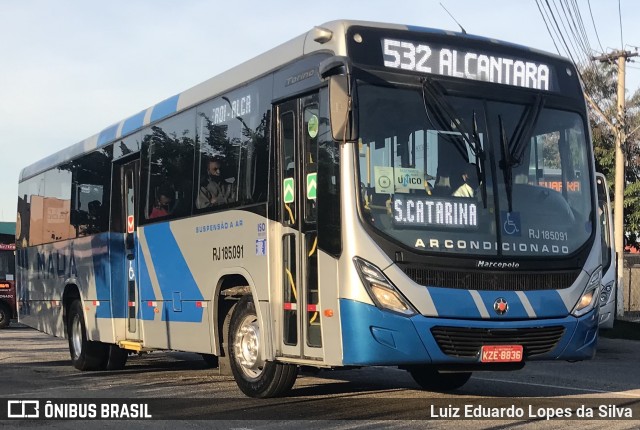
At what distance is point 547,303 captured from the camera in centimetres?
961

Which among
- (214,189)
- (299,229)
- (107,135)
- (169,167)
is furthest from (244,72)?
(107,135)

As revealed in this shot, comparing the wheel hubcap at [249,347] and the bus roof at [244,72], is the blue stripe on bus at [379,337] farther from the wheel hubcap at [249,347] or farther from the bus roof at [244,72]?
the bus roof at [244,72]

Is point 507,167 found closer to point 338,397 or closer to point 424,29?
point 424,29

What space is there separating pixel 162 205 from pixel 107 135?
9.89ft

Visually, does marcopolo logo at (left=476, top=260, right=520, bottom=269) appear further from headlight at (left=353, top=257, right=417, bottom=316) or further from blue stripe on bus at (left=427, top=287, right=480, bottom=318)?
headlight at (left=353, top=257, right=417, bottom=316)

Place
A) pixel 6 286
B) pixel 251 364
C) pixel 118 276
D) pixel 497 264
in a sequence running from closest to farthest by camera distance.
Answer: pixel 497 264
pixel 251 364
pixel 118 276
pixel 6 286

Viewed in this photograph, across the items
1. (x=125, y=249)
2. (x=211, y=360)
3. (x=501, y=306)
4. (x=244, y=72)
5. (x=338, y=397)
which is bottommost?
(x=338, y=397)

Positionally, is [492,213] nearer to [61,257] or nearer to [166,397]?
[166,397]

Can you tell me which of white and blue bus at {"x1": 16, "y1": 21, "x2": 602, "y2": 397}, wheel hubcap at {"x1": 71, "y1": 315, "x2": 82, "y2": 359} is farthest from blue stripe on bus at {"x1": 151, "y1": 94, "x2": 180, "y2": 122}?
wheel hubcap at {"x1": 71, "y1": 315, "x2": 82, "y2": 359}

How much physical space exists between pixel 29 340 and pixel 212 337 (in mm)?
15026

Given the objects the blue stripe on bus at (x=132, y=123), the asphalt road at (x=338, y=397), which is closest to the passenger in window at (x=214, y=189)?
the asphalt road at (x=338, y=397)

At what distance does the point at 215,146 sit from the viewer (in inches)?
468

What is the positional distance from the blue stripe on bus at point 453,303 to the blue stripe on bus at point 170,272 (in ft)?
11.6

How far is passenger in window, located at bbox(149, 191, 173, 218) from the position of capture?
12.9 meters
